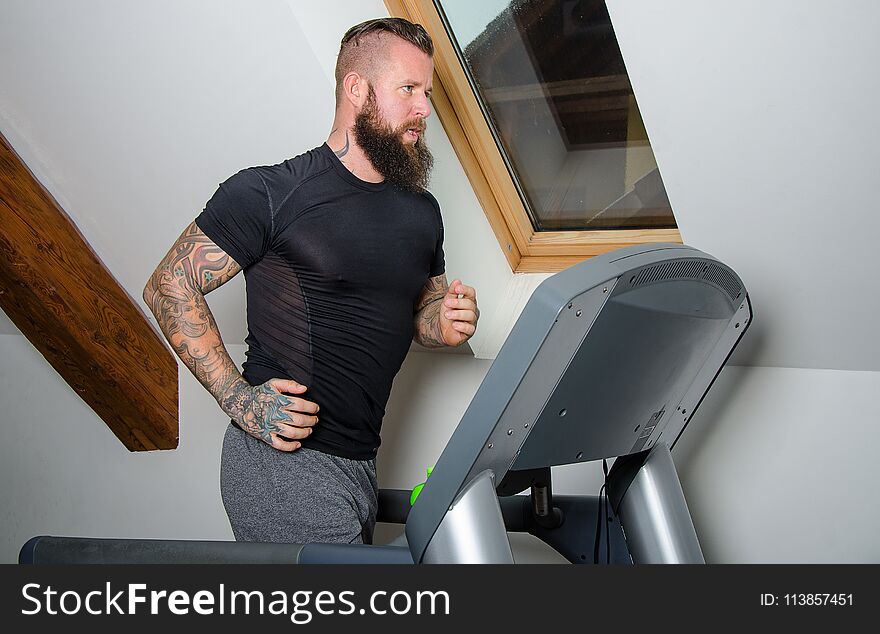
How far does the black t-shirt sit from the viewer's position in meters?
1.88

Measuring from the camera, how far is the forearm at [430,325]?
2119 mm

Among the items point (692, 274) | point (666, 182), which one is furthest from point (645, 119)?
point (692, 274)

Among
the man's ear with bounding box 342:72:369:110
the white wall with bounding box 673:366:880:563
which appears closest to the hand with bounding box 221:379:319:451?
the man's ear with bounding box 342:72:369:110

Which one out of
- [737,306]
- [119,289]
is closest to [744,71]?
[737,306]

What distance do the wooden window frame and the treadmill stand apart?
766 mm

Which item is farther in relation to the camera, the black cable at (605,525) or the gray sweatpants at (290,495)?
the gray sweatpants at (290,495)

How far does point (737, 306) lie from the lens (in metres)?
1.49

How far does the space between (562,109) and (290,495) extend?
1.14 metres

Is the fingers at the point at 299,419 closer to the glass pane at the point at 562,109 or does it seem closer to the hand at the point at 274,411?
the hand at the point at 274,411

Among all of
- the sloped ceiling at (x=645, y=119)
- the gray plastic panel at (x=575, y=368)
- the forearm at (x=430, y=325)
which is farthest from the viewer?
the forearm at (x=430, y=325)

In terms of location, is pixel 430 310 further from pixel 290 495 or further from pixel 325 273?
pixel 290 495

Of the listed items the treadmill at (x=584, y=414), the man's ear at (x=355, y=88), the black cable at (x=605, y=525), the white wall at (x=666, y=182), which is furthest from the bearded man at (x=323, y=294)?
the black cable at (x=605, y=525)

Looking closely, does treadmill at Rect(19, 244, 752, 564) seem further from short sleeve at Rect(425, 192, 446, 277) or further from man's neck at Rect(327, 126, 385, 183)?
man's neck at Rect(327, 126, 385, 183)
